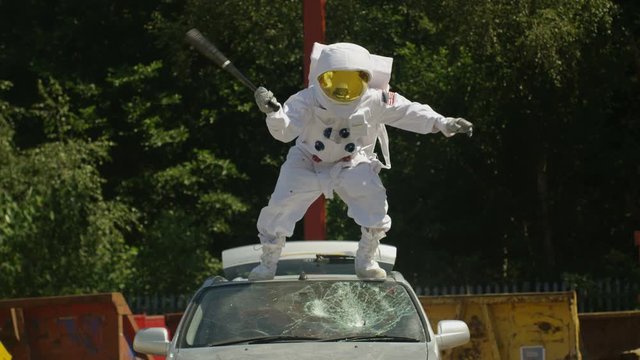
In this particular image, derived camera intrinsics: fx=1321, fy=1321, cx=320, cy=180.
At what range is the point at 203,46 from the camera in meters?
8.45

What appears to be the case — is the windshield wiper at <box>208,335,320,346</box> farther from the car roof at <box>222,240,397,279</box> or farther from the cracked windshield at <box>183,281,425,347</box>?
the car roof at <box>222,240,397,279</box>

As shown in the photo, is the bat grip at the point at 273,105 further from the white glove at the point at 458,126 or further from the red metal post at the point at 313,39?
the red metal post at the point at 313,39

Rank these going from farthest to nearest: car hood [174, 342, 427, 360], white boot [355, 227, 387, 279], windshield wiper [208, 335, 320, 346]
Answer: white boot [355, 227, 387, 279] < windshield wiper [208, 335, 320, 346] < car hood [174, 342, 427, 360]

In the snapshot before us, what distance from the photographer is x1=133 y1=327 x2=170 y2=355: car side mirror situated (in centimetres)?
705

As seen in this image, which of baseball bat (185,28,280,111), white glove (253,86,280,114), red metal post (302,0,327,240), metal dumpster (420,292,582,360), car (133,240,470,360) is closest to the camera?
car (133,240,470,360)

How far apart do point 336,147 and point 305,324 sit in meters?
1.43

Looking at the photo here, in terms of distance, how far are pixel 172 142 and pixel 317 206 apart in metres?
7.33

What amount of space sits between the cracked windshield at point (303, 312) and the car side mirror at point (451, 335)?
0.15m

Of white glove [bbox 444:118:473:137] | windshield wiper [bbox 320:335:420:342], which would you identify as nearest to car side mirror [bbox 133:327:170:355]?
windshield wiper [bbox 320:335:420:342]

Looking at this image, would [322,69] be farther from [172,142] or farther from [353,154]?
[172,142]

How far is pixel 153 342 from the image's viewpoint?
278 inches

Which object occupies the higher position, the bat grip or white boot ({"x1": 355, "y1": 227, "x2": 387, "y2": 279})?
the bat grip

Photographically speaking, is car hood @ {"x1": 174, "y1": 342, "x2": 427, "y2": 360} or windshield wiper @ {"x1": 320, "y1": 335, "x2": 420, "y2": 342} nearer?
car hood @ {"x1": 174, "y1": 342, "x2": 427, "y2": 360}

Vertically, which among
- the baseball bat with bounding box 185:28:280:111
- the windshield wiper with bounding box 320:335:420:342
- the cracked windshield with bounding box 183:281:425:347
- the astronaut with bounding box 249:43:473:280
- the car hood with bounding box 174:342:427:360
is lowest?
the car hood with bounding box 174:342:427:360
